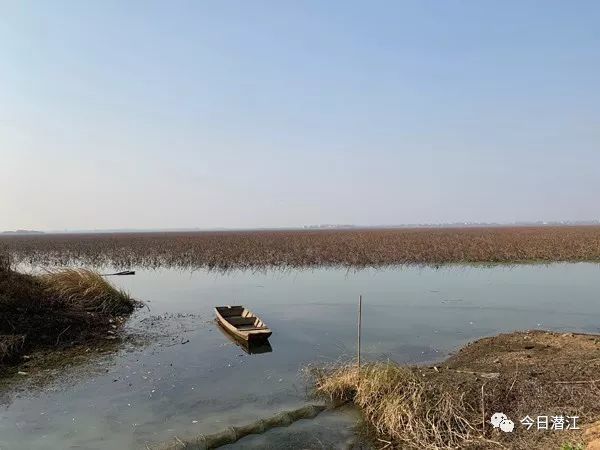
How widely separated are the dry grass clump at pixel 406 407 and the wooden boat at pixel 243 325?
155 inches

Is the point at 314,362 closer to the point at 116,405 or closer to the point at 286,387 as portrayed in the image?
the point at 286,387

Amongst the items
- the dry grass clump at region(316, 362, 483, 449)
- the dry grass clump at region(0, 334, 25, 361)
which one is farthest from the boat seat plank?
the dry grass clump at region(316, 362, 483, 449)

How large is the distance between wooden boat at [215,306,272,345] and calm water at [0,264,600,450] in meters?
0.39

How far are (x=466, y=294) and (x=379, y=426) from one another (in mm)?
13398

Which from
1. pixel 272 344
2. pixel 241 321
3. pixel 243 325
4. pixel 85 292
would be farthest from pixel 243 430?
pixel 85 292

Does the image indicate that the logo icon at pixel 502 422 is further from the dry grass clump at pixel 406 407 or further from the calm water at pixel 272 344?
the calm water at pixel 272 344

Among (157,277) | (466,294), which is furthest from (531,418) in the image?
(157,277)

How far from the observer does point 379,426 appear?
697 cm

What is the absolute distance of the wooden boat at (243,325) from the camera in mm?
11961

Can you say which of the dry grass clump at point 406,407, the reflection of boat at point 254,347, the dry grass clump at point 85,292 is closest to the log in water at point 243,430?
the dry grass clump at point 406,407

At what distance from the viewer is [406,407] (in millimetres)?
6820

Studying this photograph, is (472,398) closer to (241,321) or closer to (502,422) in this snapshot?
(502,422)

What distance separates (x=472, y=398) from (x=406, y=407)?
1.04 meters

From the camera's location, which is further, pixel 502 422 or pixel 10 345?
pixel 10 345
